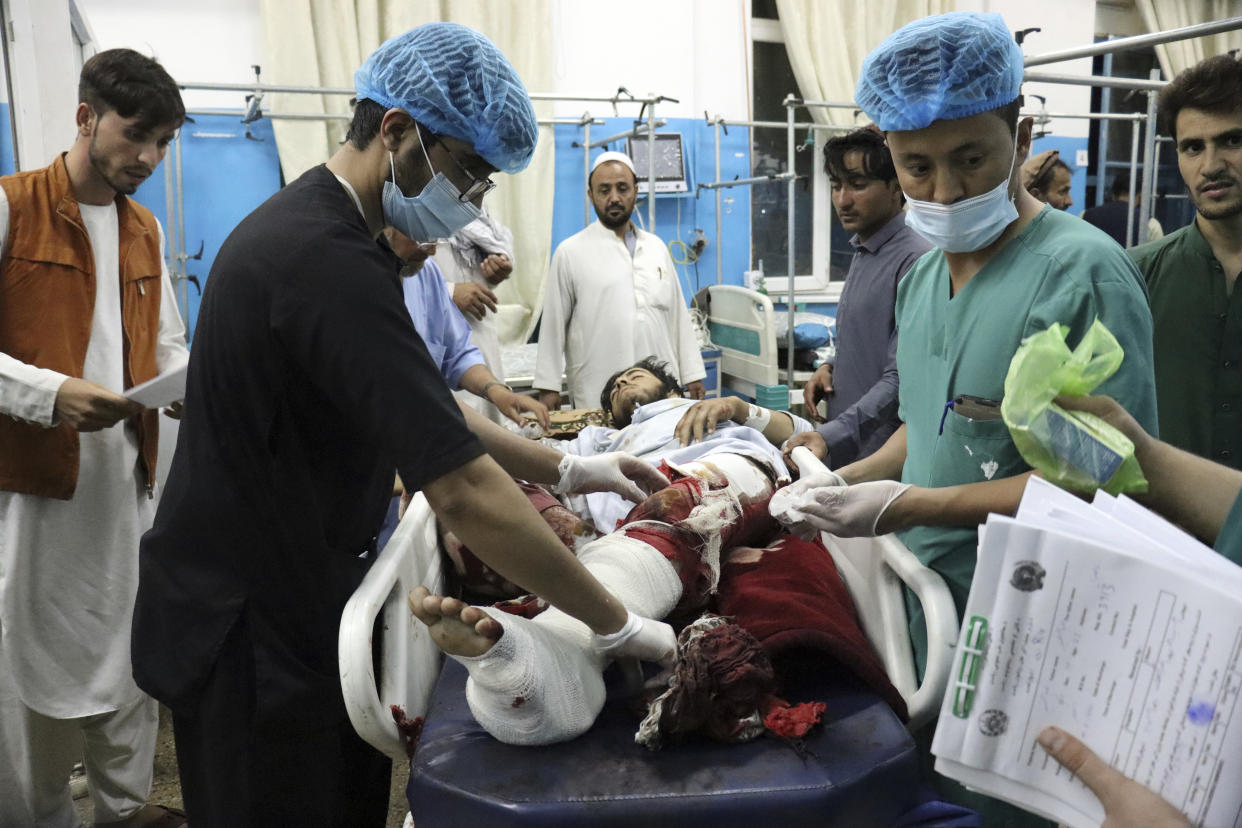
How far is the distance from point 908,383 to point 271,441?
974 mm

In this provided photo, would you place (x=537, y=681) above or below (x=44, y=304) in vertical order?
below

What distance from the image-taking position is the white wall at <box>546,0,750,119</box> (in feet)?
17.8

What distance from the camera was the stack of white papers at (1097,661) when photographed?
75cm

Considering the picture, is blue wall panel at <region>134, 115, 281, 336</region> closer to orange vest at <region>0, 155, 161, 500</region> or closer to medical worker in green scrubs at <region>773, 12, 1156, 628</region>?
orange vest at <region>0, 155, 161, 500</region>

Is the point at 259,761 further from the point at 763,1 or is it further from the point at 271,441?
the point at 763,1

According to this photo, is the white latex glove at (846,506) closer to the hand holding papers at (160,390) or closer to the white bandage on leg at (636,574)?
the white bandage on leg at (636,574)

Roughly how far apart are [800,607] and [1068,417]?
586 mm

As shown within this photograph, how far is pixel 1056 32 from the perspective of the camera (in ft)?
21.0

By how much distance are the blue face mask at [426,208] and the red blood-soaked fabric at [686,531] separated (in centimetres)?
62

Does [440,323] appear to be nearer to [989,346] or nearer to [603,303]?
[603,303]

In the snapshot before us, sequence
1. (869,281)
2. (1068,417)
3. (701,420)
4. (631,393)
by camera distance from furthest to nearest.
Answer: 1. (631,393)
2. (869,281)
3. (701,420)
4. (1068,417)

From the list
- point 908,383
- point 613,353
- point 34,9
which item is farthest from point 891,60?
point 613,353

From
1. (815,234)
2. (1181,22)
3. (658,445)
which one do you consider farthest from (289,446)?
(1181,22)

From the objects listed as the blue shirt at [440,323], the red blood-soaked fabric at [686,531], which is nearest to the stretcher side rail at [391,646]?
the red blood-soaked fabric at [686,531]
